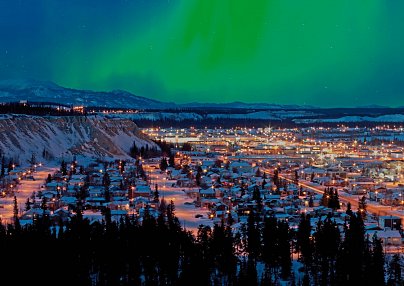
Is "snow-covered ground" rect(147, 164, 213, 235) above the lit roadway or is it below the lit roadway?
below

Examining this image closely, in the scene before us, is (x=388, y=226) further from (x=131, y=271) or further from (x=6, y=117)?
(x=6, y=117)

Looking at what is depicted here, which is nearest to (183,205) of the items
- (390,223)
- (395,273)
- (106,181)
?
(106,181)

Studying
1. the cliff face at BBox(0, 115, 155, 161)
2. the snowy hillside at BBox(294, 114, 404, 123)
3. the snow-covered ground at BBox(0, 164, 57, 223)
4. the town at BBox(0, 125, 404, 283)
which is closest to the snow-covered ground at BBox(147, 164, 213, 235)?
the town at BBox(0, 125, 404, 283)

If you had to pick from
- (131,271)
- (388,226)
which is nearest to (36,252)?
(131,271)

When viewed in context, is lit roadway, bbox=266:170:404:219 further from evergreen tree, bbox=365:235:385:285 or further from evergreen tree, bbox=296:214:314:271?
evergreen tree, bbox=365:235:385:285

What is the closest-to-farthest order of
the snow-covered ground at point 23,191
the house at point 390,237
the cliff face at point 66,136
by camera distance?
the house at point 390,237 < the snow-covered ground at point 23,191 < the cliff face at point 66,136

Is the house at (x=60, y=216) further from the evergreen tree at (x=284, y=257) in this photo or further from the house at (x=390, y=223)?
Answer: the house at (x=390, y=223)

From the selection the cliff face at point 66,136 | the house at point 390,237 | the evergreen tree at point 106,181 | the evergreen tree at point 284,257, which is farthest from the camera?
the cliff face at point 66,136

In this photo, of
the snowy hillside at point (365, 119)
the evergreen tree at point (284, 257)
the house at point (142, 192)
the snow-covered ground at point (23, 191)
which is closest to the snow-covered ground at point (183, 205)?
the house at point (142, 192)

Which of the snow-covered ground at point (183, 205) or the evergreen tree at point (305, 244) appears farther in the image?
the snow-covered ground at point (183, 205)

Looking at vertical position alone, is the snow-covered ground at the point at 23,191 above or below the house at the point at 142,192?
below
